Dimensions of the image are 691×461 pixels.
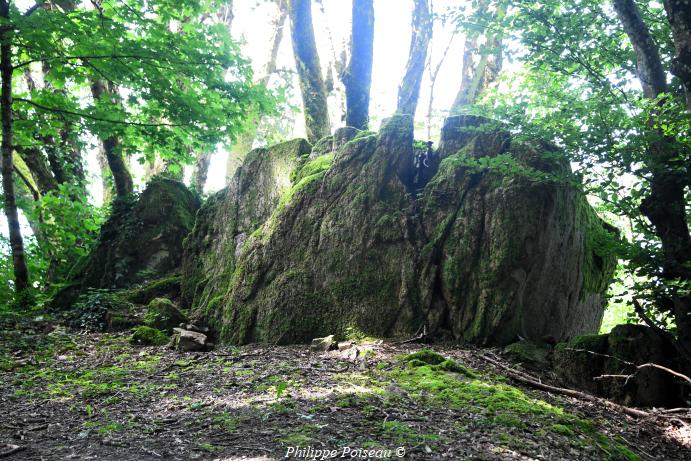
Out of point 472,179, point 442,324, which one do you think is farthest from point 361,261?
point 472,179

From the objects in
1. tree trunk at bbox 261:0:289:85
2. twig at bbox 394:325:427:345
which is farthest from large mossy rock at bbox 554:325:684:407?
tree trunk at bbox 261:0:289:85

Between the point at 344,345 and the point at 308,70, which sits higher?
the point at 308,70

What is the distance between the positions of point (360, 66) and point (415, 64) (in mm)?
1494

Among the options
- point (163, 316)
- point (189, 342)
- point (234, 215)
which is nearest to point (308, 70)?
point (234, 215)

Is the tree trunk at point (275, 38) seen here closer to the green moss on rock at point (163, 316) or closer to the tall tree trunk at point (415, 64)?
the tall tree trunk at point (415, 64)

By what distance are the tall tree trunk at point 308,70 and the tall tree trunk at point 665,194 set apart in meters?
6.56

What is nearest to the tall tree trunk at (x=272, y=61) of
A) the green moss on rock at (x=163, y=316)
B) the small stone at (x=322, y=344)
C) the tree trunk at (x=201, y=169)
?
the tree trunk at (x=201, y=169)

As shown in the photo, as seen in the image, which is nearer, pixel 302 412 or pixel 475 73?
pixel 302 412

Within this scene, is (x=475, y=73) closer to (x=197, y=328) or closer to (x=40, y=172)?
(x=197, y=328)

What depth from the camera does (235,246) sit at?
30.9 ft

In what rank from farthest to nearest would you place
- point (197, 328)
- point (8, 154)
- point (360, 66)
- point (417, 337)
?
point (360, 66) → point (8, 154) → point (197, 328) → point (417, 337)

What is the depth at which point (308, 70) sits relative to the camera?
11.4 metres

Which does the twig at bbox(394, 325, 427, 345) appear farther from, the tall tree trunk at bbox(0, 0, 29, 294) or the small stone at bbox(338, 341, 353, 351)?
the tall tree trunk at bbox(0, 0, 29, 294)

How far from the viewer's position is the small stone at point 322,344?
6.90 metres
